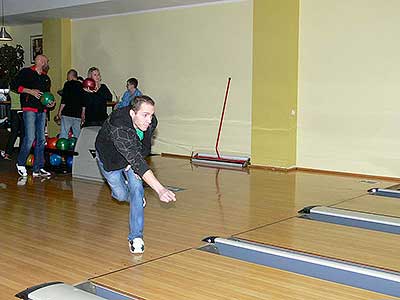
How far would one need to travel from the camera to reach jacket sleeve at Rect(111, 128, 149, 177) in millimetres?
2826

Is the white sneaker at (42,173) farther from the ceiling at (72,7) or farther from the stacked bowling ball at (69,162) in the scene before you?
the ceiling at (72,7)

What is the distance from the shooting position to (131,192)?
124 inches

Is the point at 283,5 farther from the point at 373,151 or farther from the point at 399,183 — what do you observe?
the point at 399,183

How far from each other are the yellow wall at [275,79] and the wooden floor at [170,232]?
2.24ft

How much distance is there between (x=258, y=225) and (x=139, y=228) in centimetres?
106

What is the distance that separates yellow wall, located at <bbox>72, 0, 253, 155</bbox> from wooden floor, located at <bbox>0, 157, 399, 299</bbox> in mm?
1529

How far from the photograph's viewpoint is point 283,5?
6.57 m

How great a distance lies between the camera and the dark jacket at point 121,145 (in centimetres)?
285

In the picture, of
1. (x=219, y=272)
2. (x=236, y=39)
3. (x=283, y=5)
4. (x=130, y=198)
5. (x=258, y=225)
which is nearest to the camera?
(x=219, y=272)

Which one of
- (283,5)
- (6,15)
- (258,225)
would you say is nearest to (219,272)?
(258,225)

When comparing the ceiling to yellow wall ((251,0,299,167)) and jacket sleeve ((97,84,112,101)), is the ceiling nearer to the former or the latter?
yellow wall ((251,0,299,167))

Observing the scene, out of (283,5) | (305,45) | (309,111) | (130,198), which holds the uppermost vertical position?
(283,5)

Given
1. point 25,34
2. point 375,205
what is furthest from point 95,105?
point 25,34

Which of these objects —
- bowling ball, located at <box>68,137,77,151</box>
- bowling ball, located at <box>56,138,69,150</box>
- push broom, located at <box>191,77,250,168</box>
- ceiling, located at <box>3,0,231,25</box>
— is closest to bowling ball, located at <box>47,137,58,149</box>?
bowling ball, located at <box>56,138,69,150</box>
